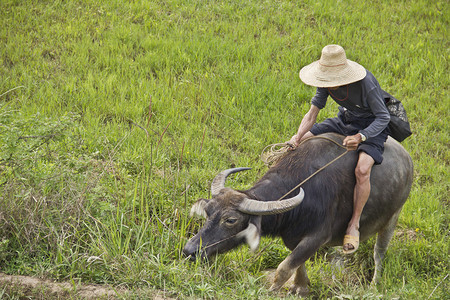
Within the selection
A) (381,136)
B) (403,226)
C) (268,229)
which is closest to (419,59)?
(403,226)

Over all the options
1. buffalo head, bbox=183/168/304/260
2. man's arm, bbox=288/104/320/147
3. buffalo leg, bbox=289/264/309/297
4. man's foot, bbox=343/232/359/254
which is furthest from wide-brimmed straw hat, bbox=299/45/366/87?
buffalo leg, bbox=289/264/309/297

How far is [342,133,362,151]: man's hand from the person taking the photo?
3.97 m

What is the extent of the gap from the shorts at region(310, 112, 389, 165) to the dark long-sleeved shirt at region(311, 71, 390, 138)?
8 centimetres

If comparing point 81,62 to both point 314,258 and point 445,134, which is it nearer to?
point 314,258

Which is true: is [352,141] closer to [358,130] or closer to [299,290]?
[358,130]

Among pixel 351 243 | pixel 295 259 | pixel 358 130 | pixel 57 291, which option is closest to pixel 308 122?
pixel 358 130

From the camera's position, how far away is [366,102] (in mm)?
4145

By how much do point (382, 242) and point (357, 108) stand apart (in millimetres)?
1382

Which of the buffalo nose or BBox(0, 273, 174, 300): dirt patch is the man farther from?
BBox(0, 273, 174, 300): dirt patch

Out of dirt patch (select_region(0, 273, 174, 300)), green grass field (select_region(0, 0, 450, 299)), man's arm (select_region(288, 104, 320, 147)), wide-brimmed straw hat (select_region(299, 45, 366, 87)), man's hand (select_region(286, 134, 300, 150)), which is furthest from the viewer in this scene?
man's arm (select_region(288, 104, 320, 147))

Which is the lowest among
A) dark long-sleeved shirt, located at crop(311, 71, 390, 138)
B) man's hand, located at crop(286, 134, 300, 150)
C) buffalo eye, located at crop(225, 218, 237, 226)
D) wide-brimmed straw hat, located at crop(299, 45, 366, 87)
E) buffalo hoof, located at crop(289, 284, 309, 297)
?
buffalo hoof, located at crop(289, 284, 309, 297)

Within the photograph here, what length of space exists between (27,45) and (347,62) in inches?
220

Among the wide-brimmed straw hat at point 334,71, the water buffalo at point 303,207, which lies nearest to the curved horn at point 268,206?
the water buffalo at point 303,207

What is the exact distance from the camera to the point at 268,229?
396cm
